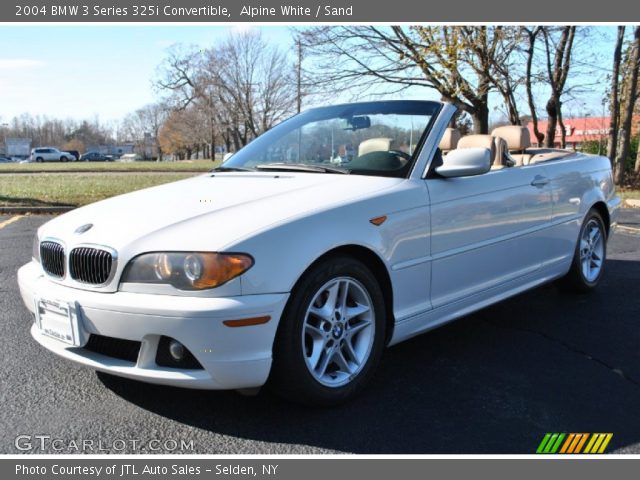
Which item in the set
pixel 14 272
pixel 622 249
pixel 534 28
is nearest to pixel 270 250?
pixel 14 272

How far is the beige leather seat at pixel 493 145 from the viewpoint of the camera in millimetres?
4713

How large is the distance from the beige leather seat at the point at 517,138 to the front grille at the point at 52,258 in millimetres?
3644

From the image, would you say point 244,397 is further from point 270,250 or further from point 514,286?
point 514,286

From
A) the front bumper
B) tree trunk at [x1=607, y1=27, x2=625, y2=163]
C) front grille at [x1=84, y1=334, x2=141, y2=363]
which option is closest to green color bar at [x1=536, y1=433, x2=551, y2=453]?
the front bumper

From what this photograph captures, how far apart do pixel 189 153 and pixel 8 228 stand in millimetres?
76377

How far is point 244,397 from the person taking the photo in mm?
Answer: 3066

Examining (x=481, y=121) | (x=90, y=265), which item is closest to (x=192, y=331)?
(x=90, y=265)

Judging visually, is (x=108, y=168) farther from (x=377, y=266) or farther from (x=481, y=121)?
(x=377, y=266)

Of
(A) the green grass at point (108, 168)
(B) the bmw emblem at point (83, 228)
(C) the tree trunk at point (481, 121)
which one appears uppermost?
(C) the tree trunk at point (481, 121)

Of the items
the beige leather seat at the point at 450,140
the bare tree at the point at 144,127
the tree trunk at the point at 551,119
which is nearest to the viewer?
the beige leather seat at the point at 450,140

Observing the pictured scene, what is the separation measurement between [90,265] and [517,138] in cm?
383

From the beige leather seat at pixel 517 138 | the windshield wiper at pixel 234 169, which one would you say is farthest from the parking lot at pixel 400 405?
the beige leather seat at pixel 517 138

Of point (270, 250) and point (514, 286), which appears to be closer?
point (270, 250)

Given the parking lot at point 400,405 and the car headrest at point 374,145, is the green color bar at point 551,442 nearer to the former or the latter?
the parking lot at point 400,405
